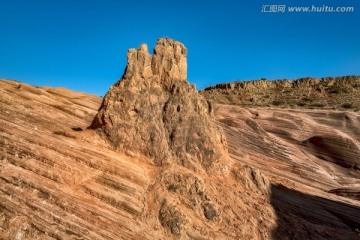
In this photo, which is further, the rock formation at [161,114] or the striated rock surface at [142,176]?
the rock formation at [161,114]

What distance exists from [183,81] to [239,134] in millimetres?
13600

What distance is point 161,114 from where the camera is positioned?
17281 millimetres

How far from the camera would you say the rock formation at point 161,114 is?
16047 millimetres

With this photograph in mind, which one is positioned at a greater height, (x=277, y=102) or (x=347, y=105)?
(x=347, y=105)

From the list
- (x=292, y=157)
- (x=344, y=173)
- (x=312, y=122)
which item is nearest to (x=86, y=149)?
(x=292, y=157)

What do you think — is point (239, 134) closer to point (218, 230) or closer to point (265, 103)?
point (218, 230)

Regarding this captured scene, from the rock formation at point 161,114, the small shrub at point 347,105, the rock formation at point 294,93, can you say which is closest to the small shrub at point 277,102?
the rock formation at point 294,93

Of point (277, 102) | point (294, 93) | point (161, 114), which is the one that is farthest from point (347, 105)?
point (161, 114)

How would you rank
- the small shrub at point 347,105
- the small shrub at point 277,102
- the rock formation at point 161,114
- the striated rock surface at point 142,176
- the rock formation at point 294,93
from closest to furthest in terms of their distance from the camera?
the striated rock surface at point 142,176
the rock formation at point 161,114
the small shrub at point 347,105
the small shrub at point 277,102
the rock formation at point 294,93

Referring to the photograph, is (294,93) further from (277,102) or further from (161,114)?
(161,114)

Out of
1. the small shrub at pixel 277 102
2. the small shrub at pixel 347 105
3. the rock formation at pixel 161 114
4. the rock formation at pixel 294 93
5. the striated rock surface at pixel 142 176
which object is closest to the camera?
the striated rock surface at pixel 142 176

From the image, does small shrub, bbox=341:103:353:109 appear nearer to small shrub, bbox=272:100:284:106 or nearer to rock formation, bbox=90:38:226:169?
small shrub, bbox=272:100:284:106

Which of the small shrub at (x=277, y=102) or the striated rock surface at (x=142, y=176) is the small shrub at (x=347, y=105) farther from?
the striated rock surface at (x=142, y=176)

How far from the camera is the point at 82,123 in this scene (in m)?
20.7
